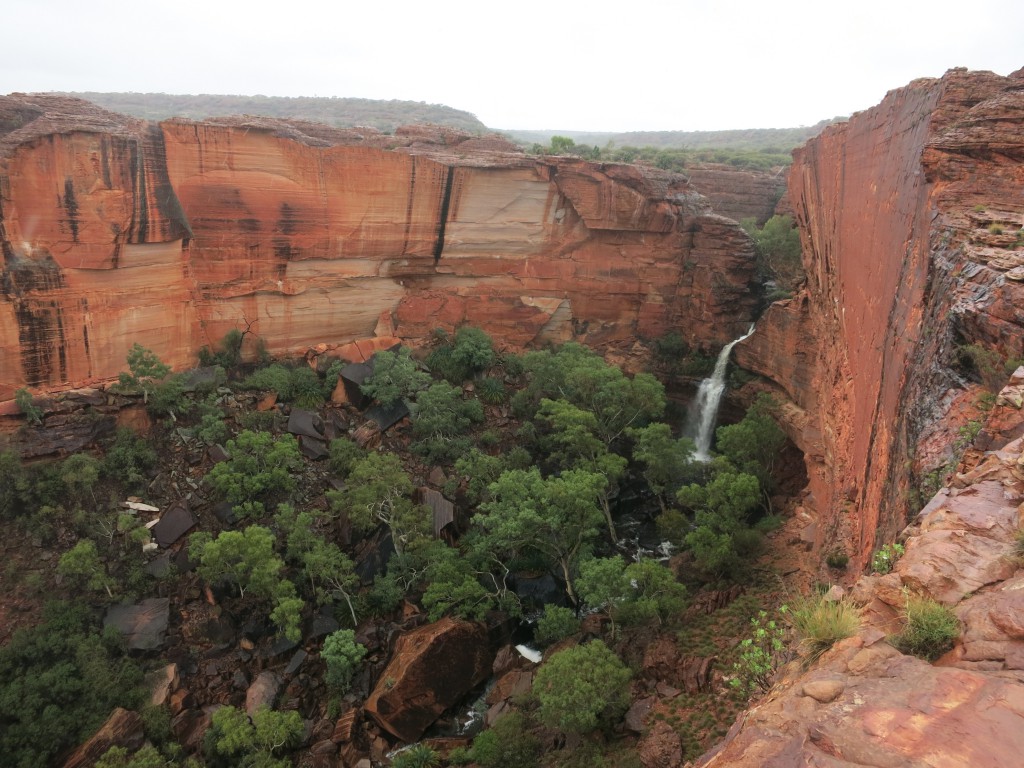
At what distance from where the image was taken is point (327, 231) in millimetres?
22891

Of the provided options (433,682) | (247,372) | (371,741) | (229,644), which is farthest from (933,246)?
(247,372)

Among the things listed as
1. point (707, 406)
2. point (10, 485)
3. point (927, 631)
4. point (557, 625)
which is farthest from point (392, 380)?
point (927, 631)

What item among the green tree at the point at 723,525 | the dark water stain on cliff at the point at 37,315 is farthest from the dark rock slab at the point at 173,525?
the green tree at the point at 723,525

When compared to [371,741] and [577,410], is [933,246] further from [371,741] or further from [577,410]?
[371,741]

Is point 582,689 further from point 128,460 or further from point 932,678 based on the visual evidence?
point 128,460

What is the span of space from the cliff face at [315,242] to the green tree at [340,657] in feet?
38.3

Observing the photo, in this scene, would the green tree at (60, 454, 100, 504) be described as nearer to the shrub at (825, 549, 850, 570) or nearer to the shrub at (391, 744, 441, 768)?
the shrub at (391, 744, 441, 768)

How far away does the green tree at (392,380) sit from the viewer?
2225cm

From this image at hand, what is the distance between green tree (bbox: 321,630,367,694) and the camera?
14961 mm

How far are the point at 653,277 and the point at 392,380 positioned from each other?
41.7 feet

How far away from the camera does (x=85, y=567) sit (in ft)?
50.2

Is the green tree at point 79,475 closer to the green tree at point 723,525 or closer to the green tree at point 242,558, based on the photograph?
the green tree at point 242,558

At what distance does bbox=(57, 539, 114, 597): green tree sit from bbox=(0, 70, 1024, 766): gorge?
5935 mm

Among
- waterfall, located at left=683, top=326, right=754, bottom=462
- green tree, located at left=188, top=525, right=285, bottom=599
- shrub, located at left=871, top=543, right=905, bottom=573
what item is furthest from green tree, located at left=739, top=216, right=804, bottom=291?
shrub, located at left=871, top=543, right=905, bottom=573
